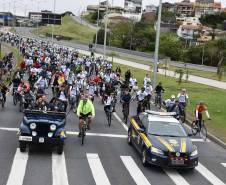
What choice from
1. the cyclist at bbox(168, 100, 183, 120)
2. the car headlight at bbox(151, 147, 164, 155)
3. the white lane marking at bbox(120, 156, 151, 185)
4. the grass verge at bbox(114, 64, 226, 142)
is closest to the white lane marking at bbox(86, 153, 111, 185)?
the white lane marking at bbox(120, 156, 151, 185)

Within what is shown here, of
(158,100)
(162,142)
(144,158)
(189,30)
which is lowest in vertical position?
(158,100)

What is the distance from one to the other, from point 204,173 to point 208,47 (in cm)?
8035

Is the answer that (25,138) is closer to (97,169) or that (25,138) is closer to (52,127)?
(52,127)

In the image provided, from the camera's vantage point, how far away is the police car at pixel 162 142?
47.4 ft

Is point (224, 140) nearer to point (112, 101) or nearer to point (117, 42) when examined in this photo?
point (112, 101)

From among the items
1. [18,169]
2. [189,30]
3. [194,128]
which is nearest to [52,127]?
[18,169]

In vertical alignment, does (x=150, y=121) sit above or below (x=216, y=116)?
above

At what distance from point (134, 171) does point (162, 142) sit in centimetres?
123

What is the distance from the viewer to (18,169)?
1392 cm

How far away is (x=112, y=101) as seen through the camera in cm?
2239

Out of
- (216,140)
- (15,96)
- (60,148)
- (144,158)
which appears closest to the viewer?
(144,158)

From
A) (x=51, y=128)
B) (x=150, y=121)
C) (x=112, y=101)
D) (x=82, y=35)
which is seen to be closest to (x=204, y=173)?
(x=150, y=121)

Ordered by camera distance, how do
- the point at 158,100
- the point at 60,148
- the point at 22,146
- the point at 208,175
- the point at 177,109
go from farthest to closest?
the point at 158,100 < the point at 177,109 < the point at 60,148 < the point at 22,146 < the point at 208,175

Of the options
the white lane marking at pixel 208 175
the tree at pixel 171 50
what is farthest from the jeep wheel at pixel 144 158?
the tree at pixel 171 50
